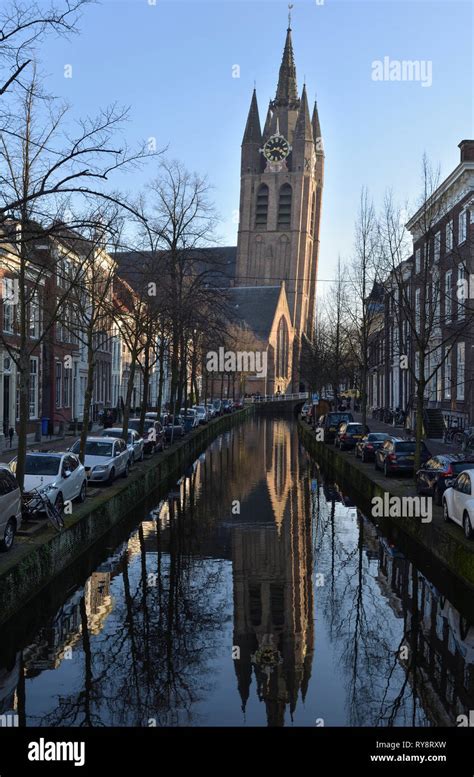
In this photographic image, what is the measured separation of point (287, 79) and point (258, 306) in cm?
4697

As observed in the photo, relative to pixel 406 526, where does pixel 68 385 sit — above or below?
above

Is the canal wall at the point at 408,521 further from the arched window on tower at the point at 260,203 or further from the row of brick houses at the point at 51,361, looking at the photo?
the arched window on tower at the point at 260,203

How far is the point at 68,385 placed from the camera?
153 ft

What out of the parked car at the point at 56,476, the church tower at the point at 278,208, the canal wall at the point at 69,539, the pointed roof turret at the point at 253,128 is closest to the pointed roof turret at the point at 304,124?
the church tower at the point at 278,208

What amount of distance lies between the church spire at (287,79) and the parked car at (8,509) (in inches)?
5252

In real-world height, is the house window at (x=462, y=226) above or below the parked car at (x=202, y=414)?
above

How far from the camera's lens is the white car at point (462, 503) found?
45.6ft

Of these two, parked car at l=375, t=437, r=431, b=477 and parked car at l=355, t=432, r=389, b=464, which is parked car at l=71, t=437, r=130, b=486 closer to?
parked car at l=375, t=437, r=431, b=477

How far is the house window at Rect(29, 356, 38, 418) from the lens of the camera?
1549 inches
